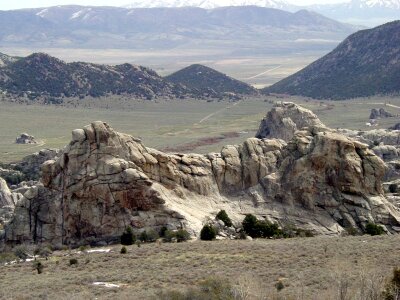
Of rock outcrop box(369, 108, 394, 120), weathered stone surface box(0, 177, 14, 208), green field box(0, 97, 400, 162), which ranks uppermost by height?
weathered stone surface box(0, 177, 14, 208)

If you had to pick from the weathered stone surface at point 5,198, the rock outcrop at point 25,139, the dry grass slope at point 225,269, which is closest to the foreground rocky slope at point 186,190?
the dry grass slope at point 225,269

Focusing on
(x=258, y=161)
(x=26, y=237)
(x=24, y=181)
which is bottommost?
(x=24, y=181)

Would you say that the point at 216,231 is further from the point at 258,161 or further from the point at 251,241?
the point at 258,161

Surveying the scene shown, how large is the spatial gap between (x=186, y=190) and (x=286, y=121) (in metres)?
33.4

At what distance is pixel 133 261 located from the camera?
3684 cm

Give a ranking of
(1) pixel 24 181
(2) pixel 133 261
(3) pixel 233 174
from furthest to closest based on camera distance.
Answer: (1) pixel 24 181, (3) pixel 233 174, (2) pixel 133 261

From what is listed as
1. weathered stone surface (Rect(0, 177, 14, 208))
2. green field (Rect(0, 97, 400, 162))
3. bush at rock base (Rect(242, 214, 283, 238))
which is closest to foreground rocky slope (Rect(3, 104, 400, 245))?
bush at rock base (Rect(242, 214, 283, 238))

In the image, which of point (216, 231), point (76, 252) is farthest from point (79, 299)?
point (216, 231)

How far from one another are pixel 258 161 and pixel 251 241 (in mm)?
10572

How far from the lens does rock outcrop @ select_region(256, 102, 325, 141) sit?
7738 centimetres

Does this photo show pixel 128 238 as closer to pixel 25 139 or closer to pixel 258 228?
pixel 258 228

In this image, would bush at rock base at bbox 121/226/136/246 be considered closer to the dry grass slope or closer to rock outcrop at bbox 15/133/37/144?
the dry grass slope

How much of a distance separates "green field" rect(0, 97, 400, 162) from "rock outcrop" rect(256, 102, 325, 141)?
32.5m

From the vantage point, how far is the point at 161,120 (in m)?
173
